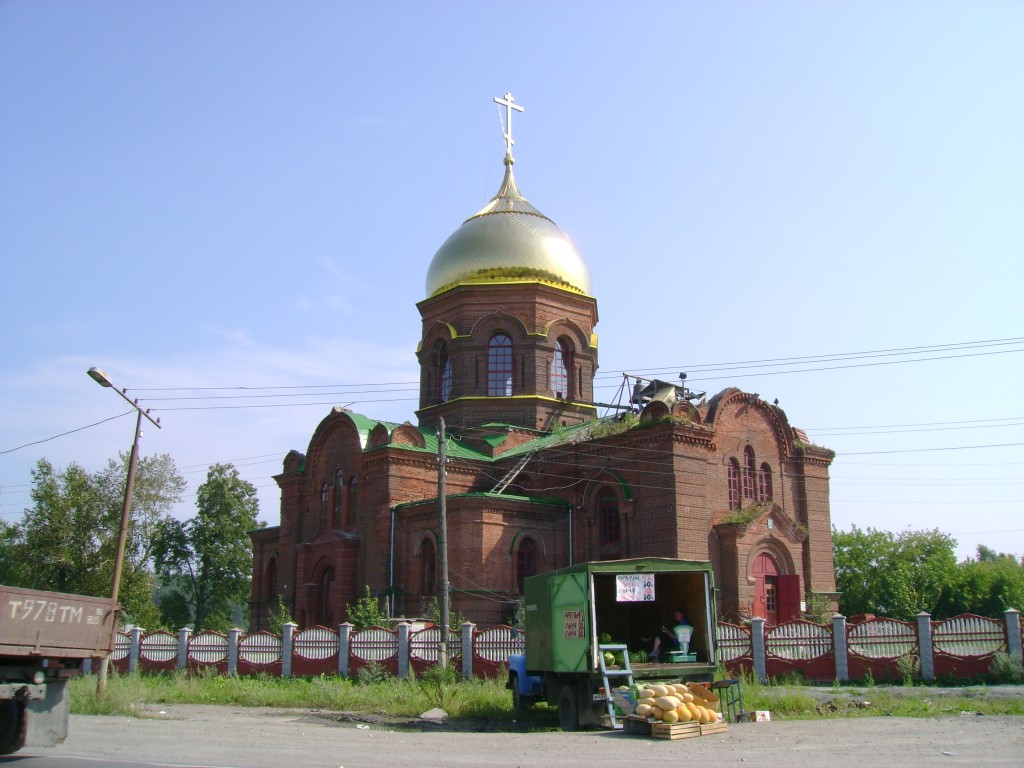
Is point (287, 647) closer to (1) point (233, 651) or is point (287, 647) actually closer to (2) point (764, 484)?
(1) point (233, 651)

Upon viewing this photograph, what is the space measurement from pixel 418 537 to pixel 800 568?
1057 cm

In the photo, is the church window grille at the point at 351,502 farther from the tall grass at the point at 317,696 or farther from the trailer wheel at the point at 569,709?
the trailer wheel at the point at 569,709

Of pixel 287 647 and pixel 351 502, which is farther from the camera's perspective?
pixel 351 502

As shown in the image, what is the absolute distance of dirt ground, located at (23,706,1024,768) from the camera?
378 inches

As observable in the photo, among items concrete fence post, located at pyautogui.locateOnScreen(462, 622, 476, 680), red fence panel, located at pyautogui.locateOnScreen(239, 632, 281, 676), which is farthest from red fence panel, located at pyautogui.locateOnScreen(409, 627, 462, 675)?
red fence panel, located at pyautogui.locateOnScreen(239, 632, 281, 676)

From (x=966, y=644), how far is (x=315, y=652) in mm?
13633

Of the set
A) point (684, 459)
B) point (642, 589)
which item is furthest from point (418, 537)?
point (642, 589)

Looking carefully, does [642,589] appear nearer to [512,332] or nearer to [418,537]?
[418,537]

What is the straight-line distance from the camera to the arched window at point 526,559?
26077 millimetres

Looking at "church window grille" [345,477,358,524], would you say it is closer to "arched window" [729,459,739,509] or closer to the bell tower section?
the bell tower section

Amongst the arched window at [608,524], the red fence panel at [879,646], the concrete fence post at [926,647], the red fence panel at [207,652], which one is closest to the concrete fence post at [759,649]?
the red fence panel at [879,646]

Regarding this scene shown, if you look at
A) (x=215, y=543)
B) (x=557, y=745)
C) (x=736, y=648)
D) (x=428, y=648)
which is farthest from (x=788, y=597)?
(x=215, y=543)

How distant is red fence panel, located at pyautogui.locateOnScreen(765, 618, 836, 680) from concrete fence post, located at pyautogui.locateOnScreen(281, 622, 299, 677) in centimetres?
1081

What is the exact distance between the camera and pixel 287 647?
73.5 feet
